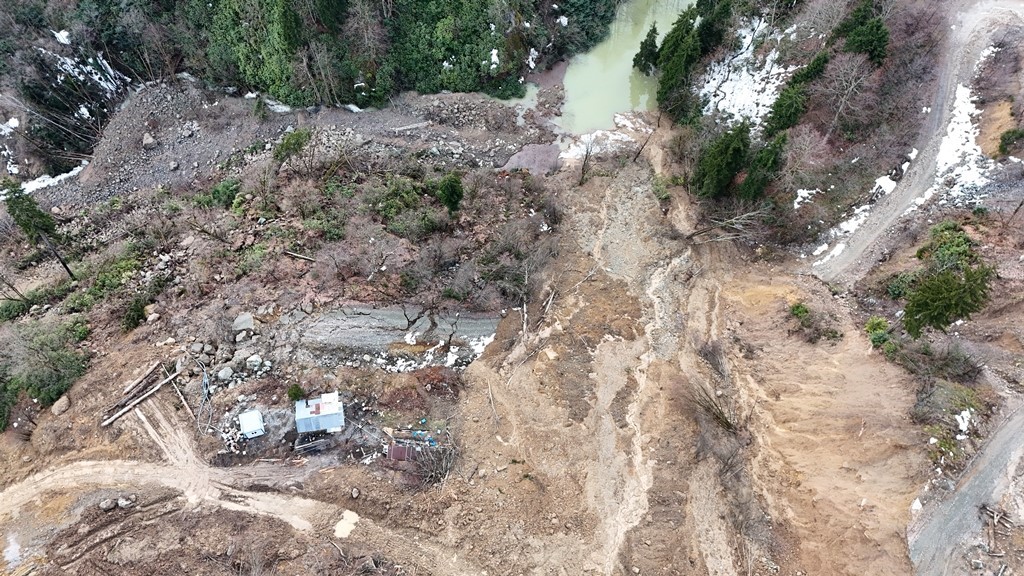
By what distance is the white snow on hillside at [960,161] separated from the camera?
34.2 meters

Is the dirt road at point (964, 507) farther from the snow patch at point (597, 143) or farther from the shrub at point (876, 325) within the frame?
the snow patch at point (597, 143)

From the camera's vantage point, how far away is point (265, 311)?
30.6m

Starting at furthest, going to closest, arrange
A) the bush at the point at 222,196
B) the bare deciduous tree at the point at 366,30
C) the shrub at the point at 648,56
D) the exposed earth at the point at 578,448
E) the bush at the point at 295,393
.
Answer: the shrub at the point at 648,56 < the bare deciduous tree at the point at 366,30 < the bush at the point at 222,196 < the bush at the point at 295,393 < the exposed earth at the point at 578,448

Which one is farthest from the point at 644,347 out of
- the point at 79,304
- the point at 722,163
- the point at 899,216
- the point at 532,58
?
the point at 79,304

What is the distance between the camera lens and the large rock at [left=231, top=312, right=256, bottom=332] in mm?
29781

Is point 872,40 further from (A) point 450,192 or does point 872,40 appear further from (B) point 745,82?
(A) point 450,192

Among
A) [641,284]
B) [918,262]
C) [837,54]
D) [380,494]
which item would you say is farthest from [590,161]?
[380,494]

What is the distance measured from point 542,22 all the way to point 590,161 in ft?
54.8

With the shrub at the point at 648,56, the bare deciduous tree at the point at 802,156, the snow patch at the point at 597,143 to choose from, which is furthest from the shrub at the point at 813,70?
the snow patch at the point at 597,143

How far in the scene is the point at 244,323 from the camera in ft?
98.1

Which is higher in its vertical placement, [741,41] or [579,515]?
[741,41]

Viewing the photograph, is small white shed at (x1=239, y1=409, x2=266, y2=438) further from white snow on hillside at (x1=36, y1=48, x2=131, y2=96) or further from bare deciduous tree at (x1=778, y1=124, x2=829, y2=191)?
white snow on hillside at (x1=36, y1=48, x2=131, y2=96)

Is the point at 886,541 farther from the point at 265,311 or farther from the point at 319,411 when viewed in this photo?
the point at 265,311

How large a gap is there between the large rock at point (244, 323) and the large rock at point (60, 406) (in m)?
8.48
